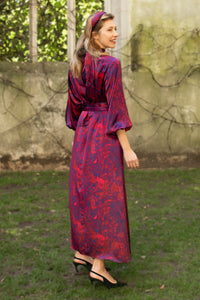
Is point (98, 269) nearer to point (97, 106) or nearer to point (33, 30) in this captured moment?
point (97, 106)

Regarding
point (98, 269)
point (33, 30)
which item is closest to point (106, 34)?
point (98, 269)

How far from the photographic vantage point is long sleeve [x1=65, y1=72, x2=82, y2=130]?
3112 millimetres

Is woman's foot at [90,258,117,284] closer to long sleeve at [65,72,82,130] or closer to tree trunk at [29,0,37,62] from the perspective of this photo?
long sleeve at [65,72,82,130]

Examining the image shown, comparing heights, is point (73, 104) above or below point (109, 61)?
below

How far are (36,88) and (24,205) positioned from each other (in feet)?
8.40

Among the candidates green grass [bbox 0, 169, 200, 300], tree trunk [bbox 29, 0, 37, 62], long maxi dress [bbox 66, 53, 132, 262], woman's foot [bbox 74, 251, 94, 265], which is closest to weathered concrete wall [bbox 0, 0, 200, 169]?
tree trunk [bbox 29, 0, 37, 62]

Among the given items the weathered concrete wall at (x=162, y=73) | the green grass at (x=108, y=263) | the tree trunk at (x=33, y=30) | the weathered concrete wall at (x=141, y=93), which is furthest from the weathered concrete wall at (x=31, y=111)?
the weathered concrete wall at (x=162, y=73)

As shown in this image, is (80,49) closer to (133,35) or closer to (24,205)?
(24,205)

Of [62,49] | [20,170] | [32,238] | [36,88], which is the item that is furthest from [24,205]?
[62,49]

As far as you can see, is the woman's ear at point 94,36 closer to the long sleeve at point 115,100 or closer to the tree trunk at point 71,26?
the long sleeve at point 115,100

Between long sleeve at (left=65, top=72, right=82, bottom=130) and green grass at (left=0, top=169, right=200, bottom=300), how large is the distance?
46.5 inches

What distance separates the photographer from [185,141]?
25.4 feet

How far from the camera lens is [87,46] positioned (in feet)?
9.57

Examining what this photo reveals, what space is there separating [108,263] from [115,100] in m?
1.40
